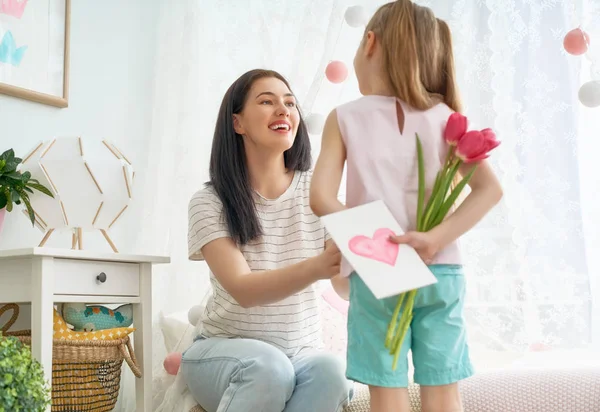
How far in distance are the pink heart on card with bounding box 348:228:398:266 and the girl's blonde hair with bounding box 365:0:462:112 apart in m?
0.24

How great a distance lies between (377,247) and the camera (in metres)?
0.94

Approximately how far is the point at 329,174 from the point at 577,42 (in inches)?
32.8

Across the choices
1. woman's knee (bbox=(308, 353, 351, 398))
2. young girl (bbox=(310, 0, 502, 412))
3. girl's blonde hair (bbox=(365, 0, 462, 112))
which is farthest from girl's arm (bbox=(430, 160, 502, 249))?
woman's knee (bbox=(308, 353, 351, 398))

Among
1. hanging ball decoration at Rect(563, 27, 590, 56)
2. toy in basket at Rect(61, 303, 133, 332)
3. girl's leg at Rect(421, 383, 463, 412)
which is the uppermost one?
hanging ball decoration at Rect(563, 27, 590, 56)

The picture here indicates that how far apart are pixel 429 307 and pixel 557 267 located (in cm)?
76

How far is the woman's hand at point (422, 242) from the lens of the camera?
960mm

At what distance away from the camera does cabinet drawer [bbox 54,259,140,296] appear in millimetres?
1579

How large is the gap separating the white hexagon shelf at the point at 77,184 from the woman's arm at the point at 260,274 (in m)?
0.49

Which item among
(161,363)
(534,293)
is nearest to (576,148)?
(534,293)

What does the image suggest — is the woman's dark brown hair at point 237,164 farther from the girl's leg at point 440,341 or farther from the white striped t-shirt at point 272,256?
the girl's leg at point 440,341

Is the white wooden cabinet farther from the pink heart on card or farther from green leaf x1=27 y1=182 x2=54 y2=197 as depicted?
the pink heart on card

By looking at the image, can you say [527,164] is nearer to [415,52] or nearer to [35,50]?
[415,52]

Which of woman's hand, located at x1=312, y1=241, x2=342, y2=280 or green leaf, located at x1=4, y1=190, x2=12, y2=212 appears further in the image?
green leaf, located at x1=4, y1=190, x2=12, y2=212

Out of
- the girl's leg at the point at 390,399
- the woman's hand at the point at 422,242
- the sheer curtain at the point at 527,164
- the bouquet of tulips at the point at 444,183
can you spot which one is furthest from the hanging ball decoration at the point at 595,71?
the girl's leg at the point at 390,399
